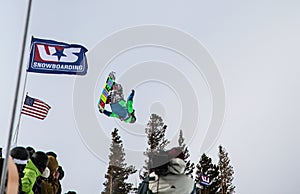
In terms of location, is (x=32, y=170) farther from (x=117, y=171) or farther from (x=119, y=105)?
(x=117, y=171)

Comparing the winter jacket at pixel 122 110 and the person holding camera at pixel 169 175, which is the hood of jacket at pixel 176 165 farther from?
the winter jacket at pixel 122 110

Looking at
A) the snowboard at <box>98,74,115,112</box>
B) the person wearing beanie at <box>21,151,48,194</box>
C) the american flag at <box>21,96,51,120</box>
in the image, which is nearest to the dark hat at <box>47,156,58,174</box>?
the person wearing beanie at <box>21,151,48,194</box>

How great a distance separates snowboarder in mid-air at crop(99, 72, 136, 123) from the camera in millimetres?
13531

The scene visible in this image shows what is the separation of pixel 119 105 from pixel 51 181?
28.1 feet

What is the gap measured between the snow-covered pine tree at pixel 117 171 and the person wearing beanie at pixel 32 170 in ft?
79.6

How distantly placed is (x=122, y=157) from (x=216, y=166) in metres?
8.98

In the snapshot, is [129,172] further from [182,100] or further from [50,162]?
[50,162]

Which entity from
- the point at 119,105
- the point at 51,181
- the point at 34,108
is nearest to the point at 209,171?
the point at 119,105

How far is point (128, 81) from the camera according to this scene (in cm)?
1339

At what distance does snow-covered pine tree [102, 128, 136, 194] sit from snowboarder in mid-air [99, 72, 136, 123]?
1467 cm

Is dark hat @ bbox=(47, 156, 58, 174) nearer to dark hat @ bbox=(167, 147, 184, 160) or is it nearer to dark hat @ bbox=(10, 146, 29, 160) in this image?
dark hat @ bbox=(10, 146, 29, 160)

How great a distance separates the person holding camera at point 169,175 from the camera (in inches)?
163

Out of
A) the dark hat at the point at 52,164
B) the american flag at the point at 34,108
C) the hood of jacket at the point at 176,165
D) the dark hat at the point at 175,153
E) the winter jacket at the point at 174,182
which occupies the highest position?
the american flag at the point at 34,108

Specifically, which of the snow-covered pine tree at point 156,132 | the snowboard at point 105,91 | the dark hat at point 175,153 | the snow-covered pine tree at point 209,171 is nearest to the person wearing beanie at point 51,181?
the dark hat at point 175,153
